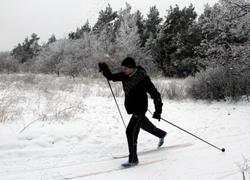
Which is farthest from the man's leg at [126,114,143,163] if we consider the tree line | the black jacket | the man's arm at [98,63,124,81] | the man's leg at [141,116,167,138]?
the tree line

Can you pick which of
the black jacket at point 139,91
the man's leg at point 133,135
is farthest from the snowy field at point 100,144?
the black jacket at point 139,91

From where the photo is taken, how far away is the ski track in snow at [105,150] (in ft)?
17.1

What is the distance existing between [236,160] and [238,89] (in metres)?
7.63

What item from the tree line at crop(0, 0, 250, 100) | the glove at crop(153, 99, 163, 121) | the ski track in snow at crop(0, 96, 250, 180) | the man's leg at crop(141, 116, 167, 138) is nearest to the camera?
the ski track in snow at crop(0, 96, 250, 180)

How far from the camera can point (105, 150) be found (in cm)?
678

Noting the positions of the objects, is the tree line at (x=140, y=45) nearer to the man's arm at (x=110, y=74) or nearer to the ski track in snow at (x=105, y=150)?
the ski track in snow at (x=105, y=150)

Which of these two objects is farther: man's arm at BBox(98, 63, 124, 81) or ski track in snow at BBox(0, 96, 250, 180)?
man's arm at BBox(98, 63, 124, 81)

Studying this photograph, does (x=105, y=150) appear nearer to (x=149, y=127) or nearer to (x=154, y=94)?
(x=149, y=127)

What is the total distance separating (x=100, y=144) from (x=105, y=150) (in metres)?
0.31

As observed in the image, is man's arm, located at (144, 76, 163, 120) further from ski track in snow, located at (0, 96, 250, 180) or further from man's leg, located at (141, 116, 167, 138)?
ski track in snow, located at (0, 96, 250, 180)

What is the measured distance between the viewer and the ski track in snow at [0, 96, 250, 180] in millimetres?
5215

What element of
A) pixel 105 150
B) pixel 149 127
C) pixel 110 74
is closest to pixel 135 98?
pixel 110 74

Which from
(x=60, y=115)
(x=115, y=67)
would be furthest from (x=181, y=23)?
(x=60, y=115)

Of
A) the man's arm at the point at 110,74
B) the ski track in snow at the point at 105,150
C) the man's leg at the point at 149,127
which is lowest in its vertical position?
the ski track in snow at the point at 105,150
